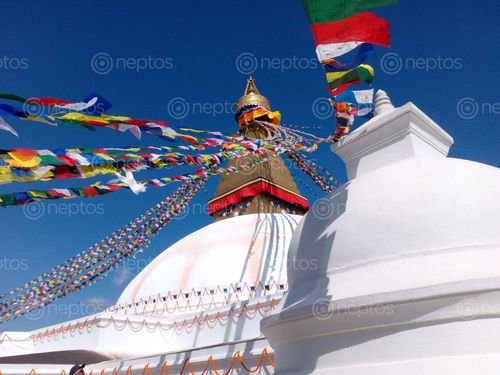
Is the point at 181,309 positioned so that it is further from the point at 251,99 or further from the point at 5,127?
the point at 251,99

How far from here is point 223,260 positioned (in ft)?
34.9

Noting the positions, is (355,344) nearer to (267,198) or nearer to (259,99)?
(267,198)

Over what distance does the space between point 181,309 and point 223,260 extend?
1.58m

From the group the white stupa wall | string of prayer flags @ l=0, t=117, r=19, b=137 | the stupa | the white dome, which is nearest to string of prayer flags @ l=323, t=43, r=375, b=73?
the white stupa wall

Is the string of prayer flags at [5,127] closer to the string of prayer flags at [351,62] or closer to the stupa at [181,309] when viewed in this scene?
the string of prayer flags at [351,62]

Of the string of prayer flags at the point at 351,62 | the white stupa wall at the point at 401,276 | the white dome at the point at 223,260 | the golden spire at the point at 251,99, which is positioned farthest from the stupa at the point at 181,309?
the golden spire at the point at 251,99

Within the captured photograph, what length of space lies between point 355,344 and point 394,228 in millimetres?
932

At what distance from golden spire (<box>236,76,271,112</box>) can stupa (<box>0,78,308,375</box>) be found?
7.93m

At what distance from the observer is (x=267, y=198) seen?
15.9 meters

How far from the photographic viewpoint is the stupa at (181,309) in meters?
8.62

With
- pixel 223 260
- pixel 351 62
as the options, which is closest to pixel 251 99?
pixel 223 260

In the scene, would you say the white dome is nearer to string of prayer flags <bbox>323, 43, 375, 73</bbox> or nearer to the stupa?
the stupa

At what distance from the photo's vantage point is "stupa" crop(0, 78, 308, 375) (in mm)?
8617

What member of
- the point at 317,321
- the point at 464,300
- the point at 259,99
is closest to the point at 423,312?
the point at 464,300
